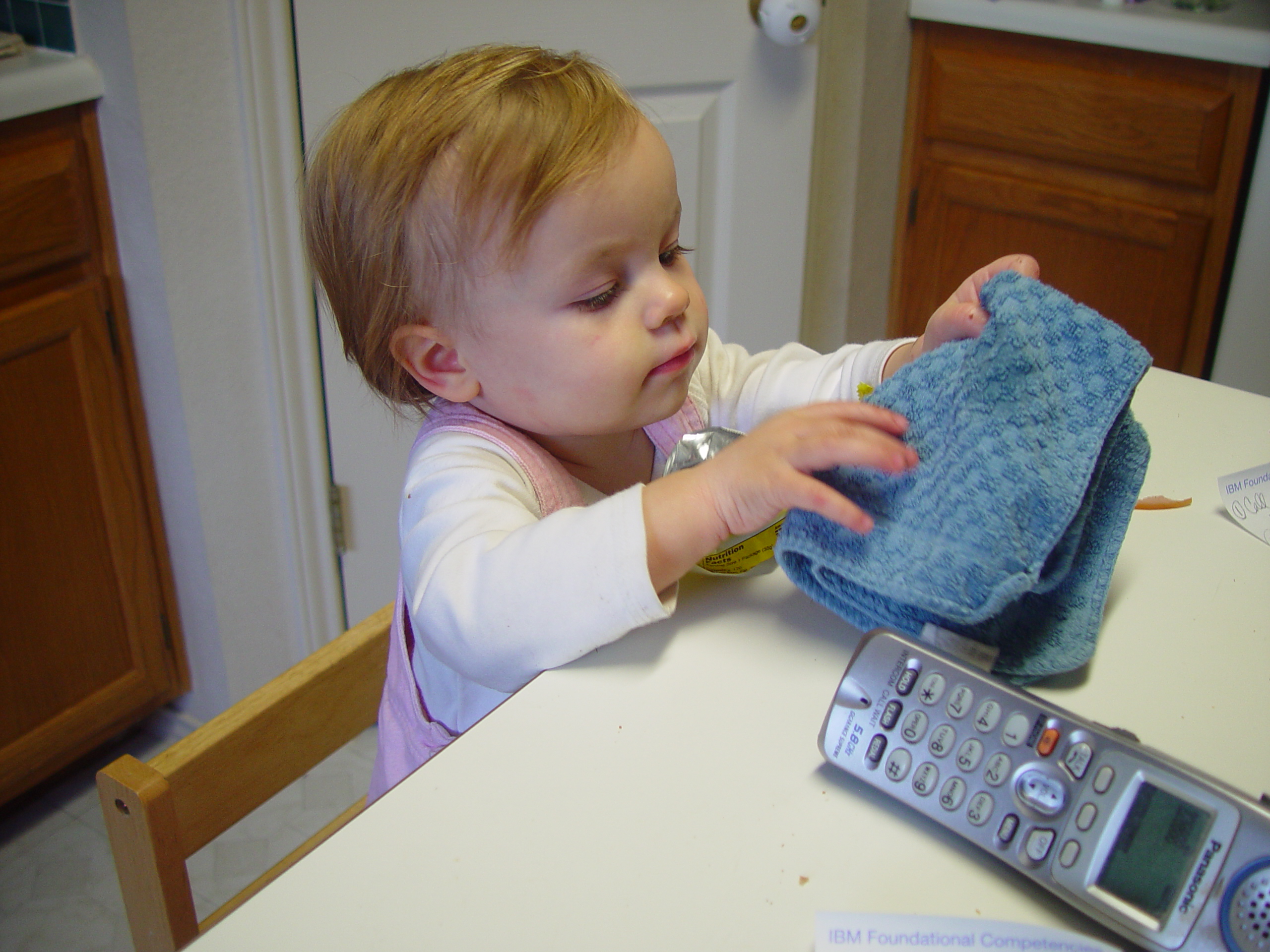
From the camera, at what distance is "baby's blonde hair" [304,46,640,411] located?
562 mm

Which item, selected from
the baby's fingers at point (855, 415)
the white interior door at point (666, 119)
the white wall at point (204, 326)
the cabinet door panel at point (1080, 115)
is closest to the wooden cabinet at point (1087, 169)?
the cabinet door panel at point (1080, 115)

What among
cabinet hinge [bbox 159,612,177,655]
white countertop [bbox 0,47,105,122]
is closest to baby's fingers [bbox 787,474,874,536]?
white countertop [bbox 0,47,105,122]

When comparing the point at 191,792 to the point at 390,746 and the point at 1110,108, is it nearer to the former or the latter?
the point at 390,746

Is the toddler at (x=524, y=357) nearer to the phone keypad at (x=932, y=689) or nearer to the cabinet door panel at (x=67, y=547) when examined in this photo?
the phone keypad at (x=932, y=689)

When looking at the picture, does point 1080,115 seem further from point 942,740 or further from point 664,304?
point 942,740

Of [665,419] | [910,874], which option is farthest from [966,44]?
[910,874]

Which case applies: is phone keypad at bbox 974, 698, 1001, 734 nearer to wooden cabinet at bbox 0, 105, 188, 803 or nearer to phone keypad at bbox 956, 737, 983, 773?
phone keypad at bbox 956, 737, 983, 773

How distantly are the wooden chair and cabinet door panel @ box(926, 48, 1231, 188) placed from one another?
1.45 metres

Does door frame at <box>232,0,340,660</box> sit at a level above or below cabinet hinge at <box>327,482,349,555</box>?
above

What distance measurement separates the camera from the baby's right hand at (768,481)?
1.50ft

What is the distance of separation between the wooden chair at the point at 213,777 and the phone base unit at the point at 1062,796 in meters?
0.26

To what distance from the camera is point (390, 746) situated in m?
0.70

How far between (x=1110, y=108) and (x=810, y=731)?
1498 millimetres

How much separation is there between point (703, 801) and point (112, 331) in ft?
3.27
